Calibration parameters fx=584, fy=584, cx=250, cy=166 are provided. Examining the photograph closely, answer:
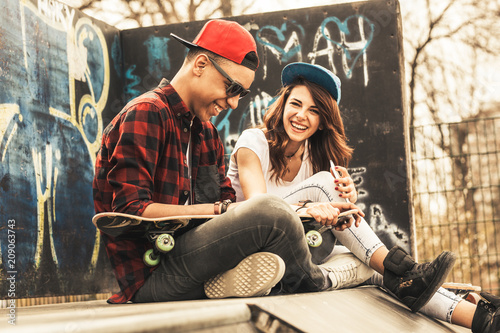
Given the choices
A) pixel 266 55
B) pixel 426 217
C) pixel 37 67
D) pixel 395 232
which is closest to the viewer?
pixel 37 67

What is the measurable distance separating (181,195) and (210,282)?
45cm

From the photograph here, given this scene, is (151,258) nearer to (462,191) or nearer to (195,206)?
(195,206)

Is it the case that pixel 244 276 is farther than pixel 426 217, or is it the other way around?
pixel 426 217

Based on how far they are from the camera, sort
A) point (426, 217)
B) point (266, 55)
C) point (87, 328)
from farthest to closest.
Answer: point (426, 217), point (266, 55), point (87, 328)

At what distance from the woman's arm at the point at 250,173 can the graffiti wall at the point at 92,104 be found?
1721 mm

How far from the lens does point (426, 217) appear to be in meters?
7.58

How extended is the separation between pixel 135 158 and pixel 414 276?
1.55m

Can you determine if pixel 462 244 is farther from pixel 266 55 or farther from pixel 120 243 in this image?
pixel 120 243

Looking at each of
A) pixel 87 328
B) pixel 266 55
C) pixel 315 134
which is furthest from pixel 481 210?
pixel 87 328

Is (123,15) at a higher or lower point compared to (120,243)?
higher

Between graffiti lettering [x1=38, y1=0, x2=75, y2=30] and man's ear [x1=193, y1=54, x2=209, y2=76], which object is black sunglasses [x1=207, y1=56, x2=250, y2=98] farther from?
graffiti lettering [x1=38, y1=0, x2=75, y2=30]

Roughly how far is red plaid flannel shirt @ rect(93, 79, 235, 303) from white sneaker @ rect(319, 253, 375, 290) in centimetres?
86

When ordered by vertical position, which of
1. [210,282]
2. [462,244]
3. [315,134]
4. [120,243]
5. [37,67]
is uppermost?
[37,67]

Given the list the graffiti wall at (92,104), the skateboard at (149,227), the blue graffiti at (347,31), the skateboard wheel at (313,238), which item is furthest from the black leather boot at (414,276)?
the blue graffiti at (347,31)
